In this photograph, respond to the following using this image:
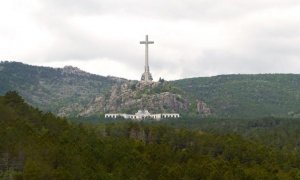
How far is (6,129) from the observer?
344 feet

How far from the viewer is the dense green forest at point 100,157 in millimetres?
97963

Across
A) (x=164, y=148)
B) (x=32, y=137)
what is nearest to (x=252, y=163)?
(x=164, y=148)

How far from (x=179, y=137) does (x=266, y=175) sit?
197 feet

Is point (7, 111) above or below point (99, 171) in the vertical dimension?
above

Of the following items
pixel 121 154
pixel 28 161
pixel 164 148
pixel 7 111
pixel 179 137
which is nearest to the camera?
pixel 28 161

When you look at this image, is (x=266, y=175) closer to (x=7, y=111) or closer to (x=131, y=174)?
(x=131, y=174)

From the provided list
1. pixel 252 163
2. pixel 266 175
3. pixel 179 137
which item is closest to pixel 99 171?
pixel 266 175

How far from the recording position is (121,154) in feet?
390

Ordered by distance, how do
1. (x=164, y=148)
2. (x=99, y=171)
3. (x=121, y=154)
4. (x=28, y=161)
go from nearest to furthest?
(x=28, y=161) < (x=99, y=171) < (x=121, y=154) < (x=164, y=148)

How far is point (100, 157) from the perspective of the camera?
116125 millimetres

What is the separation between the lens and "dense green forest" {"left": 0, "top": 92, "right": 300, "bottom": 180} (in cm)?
9796

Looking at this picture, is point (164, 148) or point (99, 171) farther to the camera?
point (164, 148)

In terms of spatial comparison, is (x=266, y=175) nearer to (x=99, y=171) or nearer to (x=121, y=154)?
(x=121, y=154)

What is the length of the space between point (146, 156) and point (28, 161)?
37.0 meters
